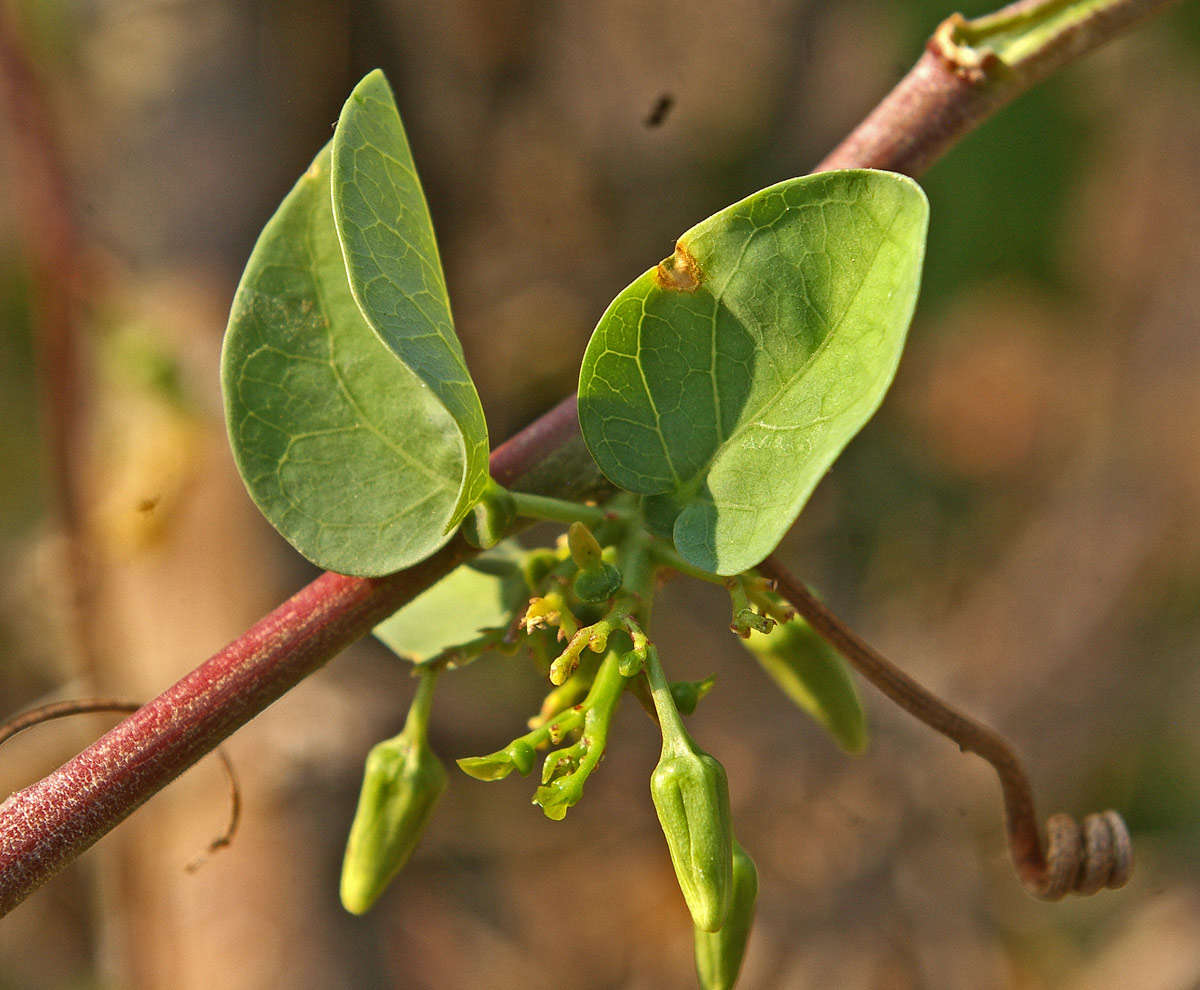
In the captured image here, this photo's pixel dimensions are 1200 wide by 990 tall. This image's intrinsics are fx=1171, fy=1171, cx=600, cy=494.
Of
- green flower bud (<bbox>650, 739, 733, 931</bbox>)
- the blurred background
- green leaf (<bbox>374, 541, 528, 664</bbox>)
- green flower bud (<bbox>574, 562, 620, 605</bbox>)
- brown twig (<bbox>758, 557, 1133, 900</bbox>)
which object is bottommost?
the blurred background

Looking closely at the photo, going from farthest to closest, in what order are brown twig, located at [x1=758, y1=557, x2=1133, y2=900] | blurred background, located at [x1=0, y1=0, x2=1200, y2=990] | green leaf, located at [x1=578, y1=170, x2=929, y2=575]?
blurred background, located at [x1=0, y1=0, x2=1200, y2=990]
brown twig, located at [x1=758, y1=557, x2=1133, y2=900]
green leaf, located at [x1=578, y1=170, x2=929, y2=575]

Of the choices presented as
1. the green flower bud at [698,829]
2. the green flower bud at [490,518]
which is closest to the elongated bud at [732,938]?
the green flower bud at [698,829]

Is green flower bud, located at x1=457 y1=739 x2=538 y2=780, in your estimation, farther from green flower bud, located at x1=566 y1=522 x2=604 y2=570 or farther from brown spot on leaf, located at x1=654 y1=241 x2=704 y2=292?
brown spot on leaf, located at x1=654 y1=241 x2=704 y2=292

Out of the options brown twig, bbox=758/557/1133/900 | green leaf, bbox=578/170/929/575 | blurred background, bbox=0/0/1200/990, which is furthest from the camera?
blurred background, bbox=0/0/1200/990

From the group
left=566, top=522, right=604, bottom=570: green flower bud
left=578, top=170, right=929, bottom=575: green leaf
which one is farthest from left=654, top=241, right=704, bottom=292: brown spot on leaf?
left=566, top=522, right=604, bottom=570: green flower bud

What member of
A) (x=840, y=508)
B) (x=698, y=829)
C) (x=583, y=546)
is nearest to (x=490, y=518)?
(x=583, y=546)

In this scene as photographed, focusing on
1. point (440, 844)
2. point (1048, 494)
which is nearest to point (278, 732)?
point (440, 844)

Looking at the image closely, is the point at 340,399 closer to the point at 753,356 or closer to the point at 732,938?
the point at 753,356
